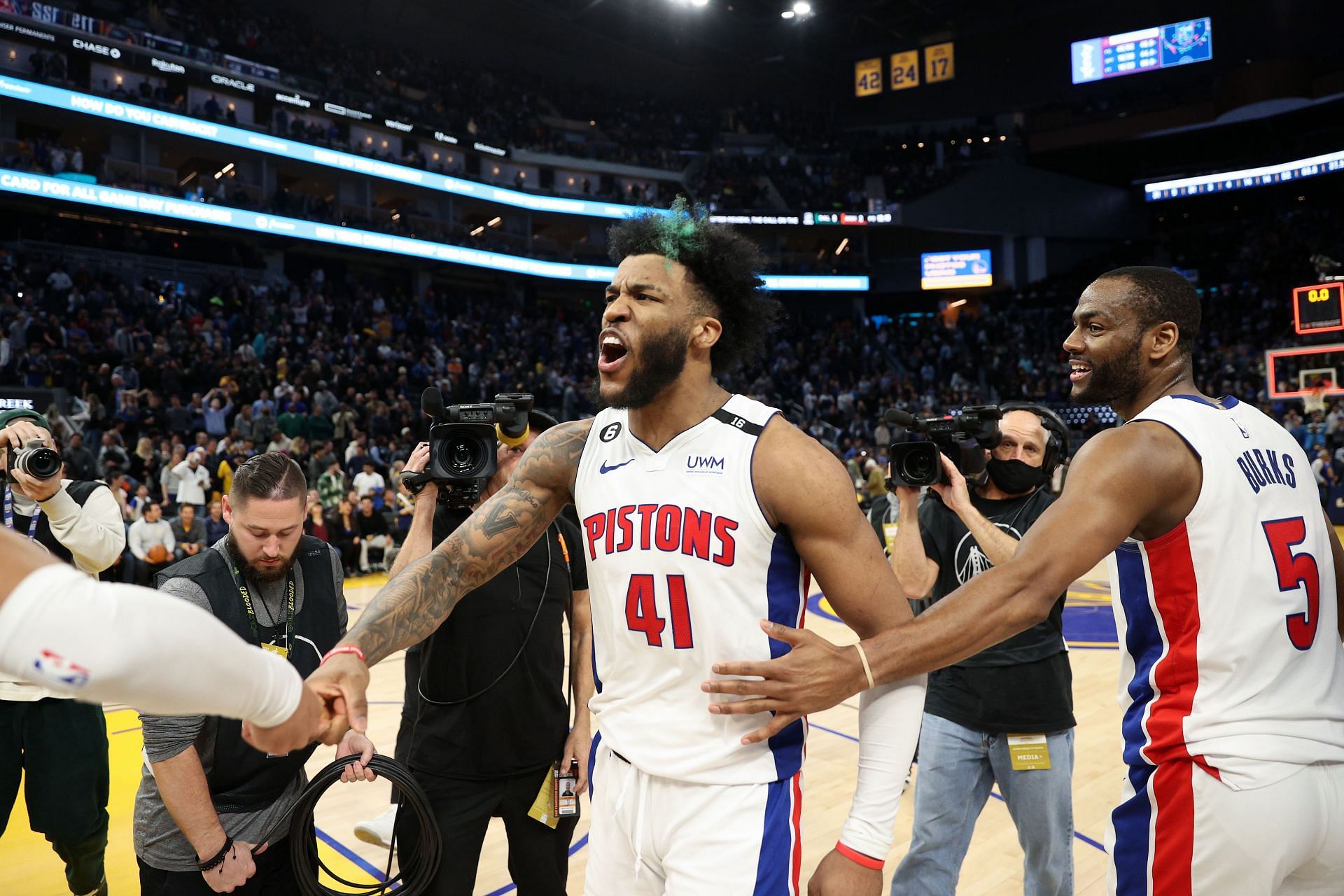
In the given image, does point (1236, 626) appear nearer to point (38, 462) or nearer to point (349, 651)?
point (349, 651)

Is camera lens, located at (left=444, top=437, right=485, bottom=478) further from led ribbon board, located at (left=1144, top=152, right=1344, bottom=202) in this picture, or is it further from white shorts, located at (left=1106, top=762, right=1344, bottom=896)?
led ribbon board, located at (left=1144, top=152, right=1344, bottom=202)

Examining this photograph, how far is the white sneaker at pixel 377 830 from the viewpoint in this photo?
4863 mm

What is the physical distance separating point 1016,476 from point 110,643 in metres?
3.41

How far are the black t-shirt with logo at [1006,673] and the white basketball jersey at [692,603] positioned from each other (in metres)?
1.52

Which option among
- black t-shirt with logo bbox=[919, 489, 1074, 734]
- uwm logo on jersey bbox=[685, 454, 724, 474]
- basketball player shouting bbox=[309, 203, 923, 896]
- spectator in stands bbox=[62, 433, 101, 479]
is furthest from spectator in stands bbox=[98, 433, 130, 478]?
uwm logo on jersey bbox=[685, 454, 724, 474]

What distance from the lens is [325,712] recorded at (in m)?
2.10

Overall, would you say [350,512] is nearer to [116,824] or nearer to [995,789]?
[116,824]

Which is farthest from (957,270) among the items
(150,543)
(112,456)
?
(150,543)

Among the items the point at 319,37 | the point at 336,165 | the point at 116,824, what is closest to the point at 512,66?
the point at 319,37

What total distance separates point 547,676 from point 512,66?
3626 centimetres

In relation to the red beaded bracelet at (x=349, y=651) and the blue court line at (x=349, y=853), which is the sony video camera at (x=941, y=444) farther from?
the blue court line at (x=349, y=853)

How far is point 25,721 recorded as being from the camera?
3.86 metres

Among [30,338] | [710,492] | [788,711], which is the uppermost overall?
[30,338]

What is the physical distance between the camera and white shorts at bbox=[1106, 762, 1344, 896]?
2.11 metres
